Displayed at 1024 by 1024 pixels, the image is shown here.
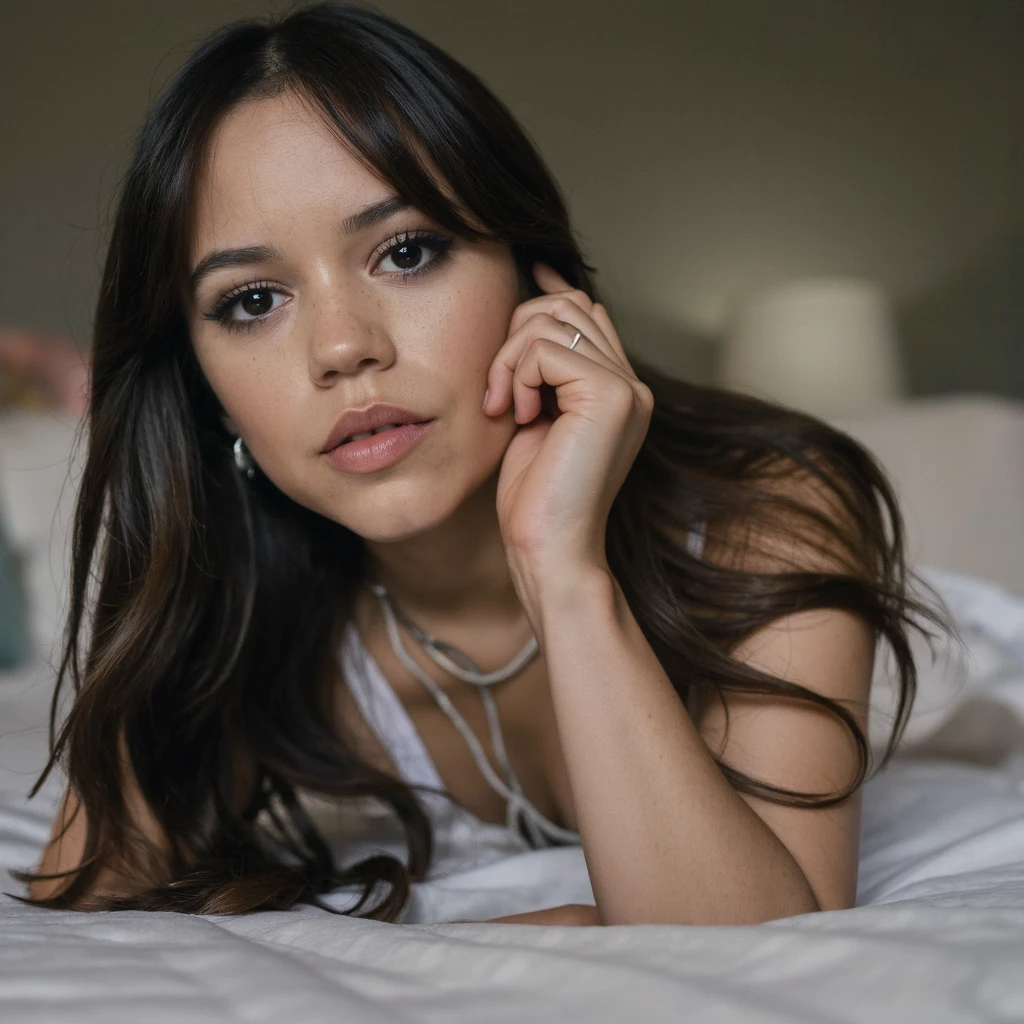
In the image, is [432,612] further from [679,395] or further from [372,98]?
[372,98]

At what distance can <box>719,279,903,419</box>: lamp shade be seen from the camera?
11.2 ft

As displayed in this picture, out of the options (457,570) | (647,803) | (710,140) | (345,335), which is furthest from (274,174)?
(710,140)

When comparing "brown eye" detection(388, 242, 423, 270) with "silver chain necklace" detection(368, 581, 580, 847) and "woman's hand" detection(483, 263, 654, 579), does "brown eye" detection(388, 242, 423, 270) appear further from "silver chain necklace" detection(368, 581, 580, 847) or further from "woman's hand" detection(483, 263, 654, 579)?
"silver chain necklace" detection(368, 581, 580, 847)

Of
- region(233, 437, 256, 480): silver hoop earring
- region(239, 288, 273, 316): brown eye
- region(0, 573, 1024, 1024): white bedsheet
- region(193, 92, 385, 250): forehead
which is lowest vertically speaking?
region(0, 573, 1024, 1024): white bedsheet

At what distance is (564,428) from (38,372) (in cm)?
254

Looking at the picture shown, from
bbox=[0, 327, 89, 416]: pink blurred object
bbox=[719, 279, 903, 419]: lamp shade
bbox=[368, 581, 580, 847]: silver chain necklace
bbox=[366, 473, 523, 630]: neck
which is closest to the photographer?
bbox=[366, 473, 523, 630]: neck

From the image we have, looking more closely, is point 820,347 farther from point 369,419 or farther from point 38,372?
point 369,419

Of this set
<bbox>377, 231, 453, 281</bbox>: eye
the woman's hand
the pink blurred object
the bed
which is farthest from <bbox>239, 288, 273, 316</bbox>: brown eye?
the pink blurred object

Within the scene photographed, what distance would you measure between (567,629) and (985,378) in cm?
309

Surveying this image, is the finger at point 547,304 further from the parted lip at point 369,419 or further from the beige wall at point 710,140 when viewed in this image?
the beige wall at point 710,140

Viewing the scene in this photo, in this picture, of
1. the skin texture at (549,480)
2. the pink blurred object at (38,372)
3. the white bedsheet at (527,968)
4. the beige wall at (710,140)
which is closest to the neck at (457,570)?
the skin texture at (549,480)

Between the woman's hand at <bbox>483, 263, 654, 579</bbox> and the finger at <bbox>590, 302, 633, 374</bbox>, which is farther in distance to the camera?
the finger at <bbox>590, 302, 633, 374</bbox>

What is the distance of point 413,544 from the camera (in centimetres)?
143

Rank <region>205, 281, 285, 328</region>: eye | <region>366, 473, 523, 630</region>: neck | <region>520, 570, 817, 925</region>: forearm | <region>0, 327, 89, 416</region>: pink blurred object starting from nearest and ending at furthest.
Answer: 1. <region>520, 570, 817, 925</region>: forearm
2. <region>205, 281, 285, 328</region>: eye
3. <region>366, 473, 523, 630</region>: neck
4. <region>0, 327, 89, 416</region>: pink blurred object
